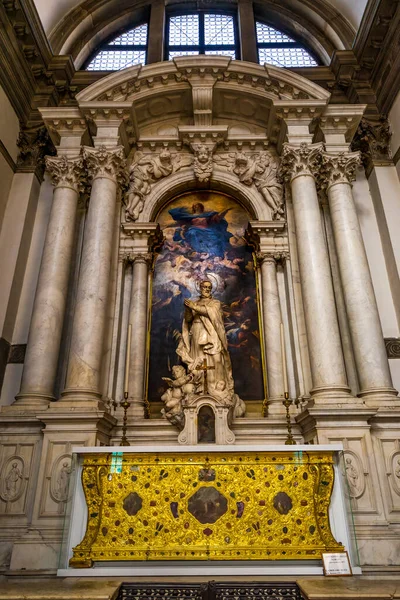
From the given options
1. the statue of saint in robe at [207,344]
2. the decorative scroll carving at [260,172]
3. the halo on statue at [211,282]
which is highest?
the decorative scroll carving at [260,172]

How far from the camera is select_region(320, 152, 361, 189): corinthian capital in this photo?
8320mm

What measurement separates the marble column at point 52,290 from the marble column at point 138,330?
125 cm

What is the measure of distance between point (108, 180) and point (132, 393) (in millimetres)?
3808

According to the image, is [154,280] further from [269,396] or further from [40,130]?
[40,130]

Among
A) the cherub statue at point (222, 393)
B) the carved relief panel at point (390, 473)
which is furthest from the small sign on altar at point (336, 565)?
the cherub statue at point (222, 393)

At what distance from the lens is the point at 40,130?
9.67 metres

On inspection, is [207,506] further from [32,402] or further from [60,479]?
[32,402]

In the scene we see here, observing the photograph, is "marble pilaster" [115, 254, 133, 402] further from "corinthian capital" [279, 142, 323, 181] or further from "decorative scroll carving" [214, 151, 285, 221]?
"corinthian capital" [279, 142, 323, 181]

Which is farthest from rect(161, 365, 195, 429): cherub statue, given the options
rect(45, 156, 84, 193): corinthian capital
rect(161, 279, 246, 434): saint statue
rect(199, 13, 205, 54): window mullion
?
rect(199, 13, 205, 54): window mullion

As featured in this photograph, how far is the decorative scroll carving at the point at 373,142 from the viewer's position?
30.7 feet

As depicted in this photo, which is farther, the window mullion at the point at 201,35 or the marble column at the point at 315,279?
the window mullion at the point at 201,35

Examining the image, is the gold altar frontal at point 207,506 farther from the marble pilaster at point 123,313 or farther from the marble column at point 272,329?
the marble pilaster at point 123,313

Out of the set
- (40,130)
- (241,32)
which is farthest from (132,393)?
(241,32)

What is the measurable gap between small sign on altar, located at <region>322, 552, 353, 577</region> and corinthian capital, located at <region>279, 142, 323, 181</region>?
19.9 ft
